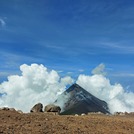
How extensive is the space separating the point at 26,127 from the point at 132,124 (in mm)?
14203

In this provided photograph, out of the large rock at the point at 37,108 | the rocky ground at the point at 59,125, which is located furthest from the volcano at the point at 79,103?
the rocky ground at the point at 59,125

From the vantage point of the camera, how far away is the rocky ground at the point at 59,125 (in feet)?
98.4

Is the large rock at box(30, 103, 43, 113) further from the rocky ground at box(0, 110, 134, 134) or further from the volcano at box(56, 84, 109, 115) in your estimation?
the volcano at box(56, 84, 109, 115)

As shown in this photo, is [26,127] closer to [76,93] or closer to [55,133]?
[55,133]

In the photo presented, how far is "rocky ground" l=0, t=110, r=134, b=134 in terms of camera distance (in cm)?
3000

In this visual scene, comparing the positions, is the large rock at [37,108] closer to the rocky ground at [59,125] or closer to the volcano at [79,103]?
the rocky ground at [59,125]

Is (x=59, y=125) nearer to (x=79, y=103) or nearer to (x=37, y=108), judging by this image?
(x=37, y=108)

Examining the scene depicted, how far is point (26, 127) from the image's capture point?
3056cm

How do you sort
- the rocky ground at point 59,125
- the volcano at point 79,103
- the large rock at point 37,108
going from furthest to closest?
the volcano at point 79,103, the large rock at point 37,108, the rocky ground at point 59,125

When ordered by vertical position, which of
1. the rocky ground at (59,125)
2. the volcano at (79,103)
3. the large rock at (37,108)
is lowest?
the rocky ground at (59,125)

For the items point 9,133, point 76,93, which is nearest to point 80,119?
point 9,133

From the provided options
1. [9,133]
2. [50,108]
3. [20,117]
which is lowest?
[9,133]

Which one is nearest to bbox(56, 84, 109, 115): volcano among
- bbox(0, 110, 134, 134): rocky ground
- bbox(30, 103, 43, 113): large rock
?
bbox(30, 103, 43, 113): large rock

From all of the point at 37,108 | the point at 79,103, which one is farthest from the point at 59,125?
the point at 79,103
